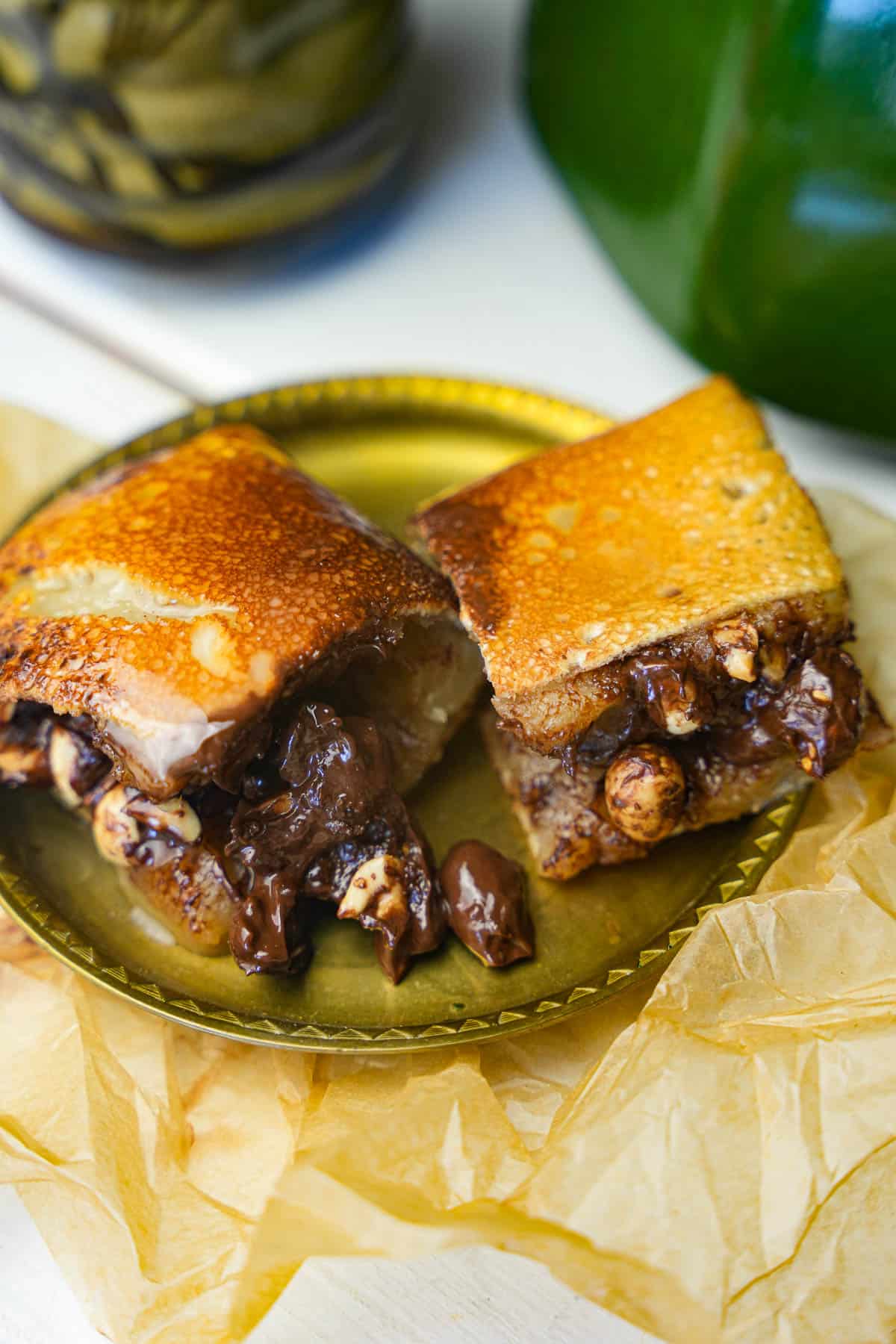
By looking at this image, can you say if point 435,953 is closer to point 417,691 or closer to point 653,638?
point 417,691

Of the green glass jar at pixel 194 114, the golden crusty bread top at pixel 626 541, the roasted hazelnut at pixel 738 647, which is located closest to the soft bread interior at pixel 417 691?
the golden crusty bread top at pixel 626 541

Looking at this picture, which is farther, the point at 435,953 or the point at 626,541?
the point at 626,541

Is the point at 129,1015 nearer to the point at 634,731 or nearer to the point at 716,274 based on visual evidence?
the point at 634,731

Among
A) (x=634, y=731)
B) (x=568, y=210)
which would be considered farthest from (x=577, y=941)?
(x=568, y=210)

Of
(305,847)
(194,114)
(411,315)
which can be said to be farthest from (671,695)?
(411,315)

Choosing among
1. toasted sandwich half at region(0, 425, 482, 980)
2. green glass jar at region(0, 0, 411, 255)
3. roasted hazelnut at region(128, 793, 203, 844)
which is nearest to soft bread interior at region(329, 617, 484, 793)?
toasted sandwich half at region(0, 425, 482, 980)

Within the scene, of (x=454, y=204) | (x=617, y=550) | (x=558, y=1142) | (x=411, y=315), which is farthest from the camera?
(x=454, y=204)
